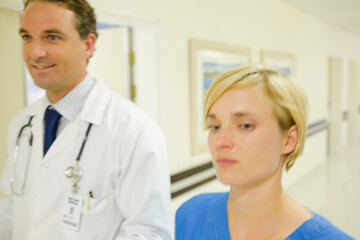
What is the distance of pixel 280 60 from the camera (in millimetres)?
4293

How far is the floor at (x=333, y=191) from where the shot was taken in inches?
129

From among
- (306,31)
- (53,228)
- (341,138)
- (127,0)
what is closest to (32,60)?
(53,228)

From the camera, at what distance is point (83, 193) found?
118 centimetres

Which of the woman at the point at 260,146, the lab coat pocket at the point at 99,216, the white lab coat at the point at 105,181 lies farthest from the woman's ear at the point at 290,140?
the lab coat pocket at the point at 99,216

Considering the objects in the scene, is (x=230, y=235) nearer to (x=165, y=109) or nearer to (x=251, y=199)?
(x=251, y=199)

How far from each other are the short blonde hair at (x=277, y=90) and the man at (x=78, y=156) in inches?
19.5

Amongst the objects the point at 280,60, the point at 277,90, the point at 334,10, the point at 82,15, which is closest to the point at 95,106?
the point at 82,15

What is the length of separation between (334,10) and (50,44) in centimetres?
493

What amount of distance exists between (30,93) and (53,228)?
3.69 ft

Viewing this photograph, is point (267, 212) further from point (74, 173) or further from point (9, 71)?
point (9, 71)

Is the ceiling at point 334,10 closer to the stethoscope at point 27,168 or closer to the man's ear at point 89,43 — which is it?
Result: the man's ear at point 89,43

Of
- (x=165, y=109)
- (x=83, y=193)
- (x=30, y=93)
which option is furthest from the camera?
(x=165, y=109)

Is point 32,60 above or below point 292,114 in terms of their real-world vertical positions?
above

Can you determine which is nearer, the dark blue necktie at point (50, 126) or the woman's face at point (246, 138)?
the woman's face at point (246, 138)
